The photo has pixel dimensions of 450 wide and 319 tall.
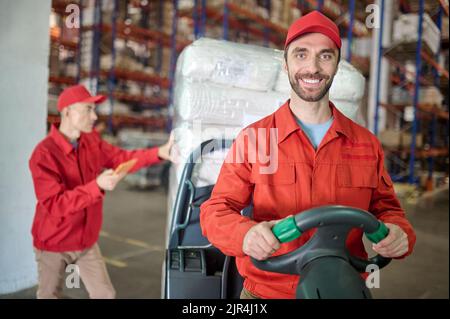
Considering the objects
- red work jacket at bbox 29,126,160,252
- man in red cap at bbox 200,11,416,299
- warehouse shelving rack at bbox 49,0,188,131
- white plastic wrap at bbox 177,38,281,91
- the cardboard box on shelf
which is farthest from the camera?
warehouse shelving rack at bbox 49,0,188,131

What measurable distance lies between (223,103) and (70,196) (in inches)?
41.1

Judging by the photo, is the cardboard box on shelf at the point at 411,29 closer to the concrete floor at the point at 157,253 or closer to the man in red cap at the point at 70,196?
the concrete floor at the point at 157,253

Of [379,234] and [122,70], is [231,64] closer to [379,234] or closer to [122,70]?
[379,234]

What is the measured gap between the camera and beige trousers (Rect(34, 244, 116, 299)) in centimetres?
227

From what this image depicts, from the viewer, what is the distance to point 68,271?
2.27 m

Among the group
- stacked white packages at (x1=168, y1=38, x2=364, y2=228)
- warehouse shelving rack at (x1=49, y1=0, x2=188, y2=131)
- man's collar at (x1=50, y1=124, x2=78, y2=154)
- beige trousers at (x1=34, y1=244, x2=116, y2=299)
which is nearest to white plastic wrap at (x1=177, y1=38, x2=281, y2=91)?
stacked white packages at (x1=168, y1=38, x2=364, y2=228)

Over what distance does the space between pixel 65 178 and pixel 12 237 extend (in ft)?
1.31

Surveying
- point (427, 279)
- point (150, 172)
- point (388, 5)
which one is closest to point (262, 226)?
point (427, 279)

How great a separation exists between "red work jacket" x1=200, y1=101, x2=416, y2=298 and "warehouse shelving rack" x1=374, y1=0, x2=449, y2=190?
7.49 metres

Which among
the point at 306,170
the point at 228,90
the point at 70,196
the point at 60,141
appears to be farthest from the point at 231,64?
the point at 60,141

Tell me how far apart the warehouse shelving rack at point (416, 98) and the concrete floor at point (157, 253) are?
2.76 meters

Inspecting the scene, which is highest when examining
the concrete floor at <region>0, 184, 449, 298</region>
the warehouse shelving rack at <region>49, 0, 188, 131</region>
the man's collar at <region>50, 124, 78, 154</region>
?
the warehouse shelving rack at <region>49, 0, 188, 131</region>

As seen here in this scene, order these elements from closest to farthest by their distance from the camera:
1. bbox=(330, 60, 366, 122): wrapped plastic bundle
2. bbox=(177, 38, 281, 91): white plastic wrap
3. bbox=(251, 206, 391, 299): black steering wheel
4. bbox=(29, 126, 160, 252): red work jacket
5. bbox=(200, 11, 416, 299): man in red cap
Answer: bbox=(251, 206, 391, 299): black steering wheel < bbox=(200, 11, 416, 299): man in red cap < bbox=(330, 60, 366, 122): wrapped plastic bundle < bbox=(177, 38, 281, 91): white plastic wrap < bbox=(29, 126, 160, 252): red work jacket

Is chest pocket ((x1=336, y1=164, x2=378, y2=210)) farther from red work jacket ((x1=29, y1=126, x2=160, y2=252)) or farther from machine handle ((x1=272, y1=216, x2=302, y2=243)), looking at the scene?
red work jacket ((x1=29, y1=126, x2=160, y2=252))
